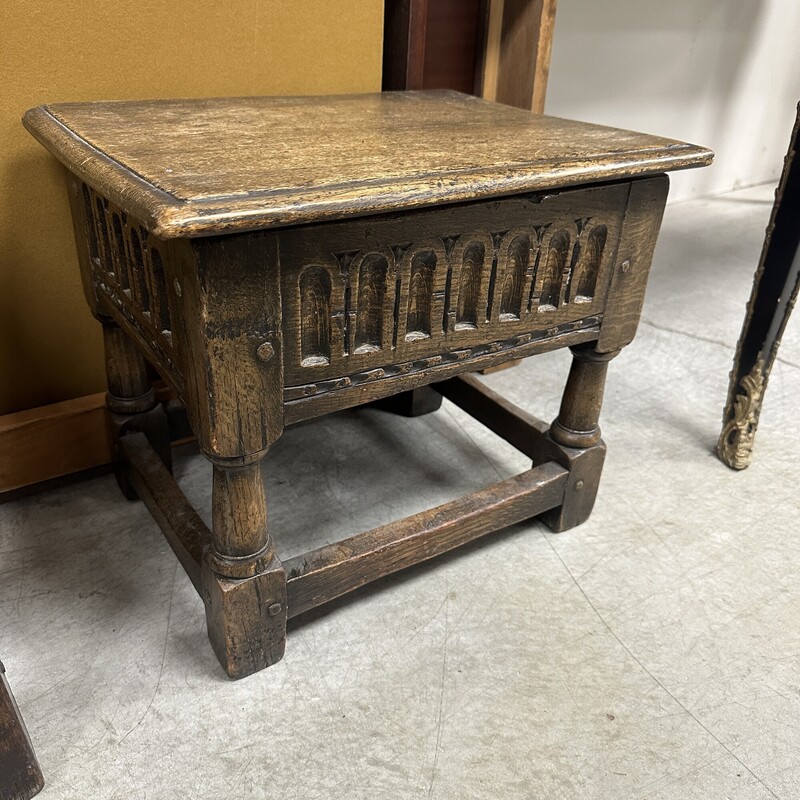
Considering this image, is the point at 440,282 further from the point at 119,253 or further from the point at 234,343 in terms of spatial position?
the point at 119,253

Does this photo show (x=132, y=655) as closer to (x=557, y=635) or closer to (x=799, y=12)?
(x=557, y=635)

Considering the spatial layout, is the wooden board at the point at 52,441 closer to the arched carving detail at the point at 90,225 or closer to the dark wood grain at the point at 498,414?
the arched carving detail at the point at 90,225

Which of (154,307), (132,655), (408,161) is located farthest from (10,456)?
(408,161)

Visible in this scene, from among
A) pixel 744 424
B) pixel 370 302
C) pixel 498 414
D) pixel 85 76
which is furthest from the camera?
pixel 744 424

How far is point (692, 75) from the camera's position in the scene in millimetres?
3771

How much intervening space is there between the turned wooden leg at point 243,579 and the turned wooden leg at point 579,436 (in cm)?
62

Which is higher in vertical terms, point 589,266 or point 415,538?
point 589,266

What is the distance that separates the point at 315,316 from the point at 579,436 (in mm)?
691

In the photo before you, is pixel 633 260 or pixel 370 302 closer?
pixel 370 302

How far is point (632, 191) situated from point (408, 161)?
41cm

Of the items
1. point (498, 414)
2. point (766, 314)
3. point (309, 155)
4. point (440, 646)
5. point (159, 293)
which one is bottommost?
point (440, 646)

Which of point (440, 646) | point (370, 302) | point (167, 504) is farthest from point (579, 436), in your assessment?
point (167, 504)

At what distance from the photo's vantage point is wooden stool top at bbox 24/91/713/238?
2.81 ft

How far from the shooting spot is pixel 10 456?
5.19 feet
